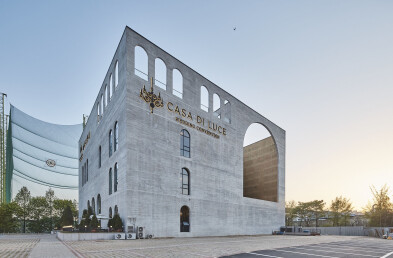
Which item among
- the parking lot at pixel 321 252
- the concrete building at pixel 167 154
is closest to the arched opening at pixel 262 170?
the concrete building at pixel 167 154

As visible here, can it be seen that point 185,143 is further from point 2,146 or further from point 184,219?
point 2,146

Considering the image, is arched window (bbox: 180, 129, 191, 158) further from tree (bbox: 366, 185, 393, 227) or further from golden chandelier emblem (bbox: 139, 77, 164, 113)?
tree (bbox: 366, 185, 393, 227)

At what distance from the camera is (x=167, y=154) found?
29688 mm

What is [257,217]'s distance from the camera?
42156 millimetres

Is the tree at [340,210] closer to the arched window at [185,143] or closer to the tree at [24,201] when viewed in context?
the arched window at [185,143]

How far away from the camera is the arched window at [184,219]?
30320 mm

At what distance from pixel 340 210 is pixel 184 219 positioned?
52.4m

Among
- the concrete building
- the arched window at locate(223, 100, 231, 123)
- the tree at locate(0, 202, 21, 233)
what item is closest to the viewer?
the concrete building

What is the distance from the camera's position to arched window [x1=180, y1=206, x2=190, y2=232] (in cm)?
3032

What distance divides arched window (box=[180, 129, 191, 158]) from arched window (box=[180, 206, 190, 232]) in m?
5.60

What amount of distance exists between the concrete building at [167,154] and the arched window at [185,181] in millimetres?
104

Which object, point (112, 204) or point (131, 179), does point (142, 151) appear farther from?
point (112, 204)

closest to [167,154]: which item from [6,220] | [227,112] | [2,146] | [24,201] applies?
[227,112]

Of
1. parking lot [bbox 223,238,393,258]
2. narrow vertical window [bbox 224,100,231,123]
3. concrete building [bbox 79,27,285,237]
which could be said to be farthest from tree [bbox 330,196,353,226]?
parking lot [bbox 223,238,393,258]
